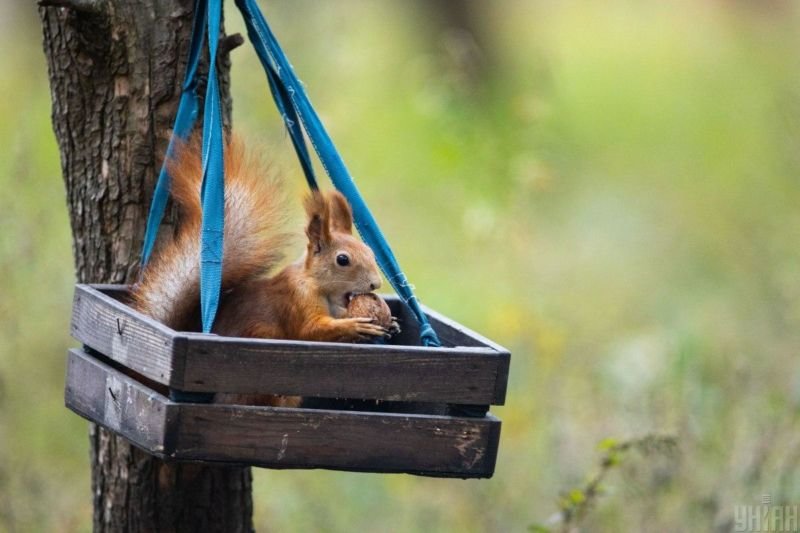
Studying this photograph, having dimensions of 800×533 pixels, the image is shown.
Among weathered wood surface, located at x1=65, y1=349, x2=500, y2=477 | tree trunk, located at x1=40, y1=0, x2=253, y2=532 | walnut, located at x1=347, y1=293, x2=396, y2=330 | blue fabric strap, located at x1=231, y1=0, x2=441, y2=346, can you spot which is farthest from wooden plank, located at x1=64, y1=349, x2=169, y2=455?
blue fabric strap, located at x1=231, y1=0, x2=441, y2=346

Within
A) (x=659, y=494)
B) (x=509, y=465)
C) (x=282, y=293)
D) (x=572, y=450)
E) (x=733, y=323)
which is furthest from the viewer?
(x=733, y=323)

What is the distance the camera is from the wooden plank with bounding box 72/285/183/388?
2090 mm

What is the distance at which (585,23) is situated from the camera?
10.6m

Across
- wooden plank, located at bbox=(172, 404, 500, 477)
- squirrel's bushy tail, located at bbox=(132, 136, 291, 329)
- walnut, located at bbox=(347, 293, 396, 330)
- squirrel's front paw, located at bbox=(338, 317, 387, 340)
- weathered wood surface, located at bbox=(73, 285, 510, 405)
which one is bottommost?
wooden plank, located at bbox=(172, 404, 500, 477)

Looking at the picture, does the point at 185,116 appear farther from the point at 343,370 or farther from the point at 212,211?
the point at 343,370

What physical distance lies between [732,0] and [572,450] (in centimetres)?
728

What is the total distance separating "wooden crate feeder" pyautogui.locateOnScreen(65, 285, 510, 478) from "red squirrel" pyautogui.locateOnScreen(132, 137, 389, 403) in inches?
6.0

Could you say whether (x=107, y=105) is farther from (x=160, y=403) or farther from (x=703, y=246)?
(x=703, y=246)

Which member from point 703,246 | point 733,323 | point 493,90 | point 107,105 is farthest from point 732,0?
point 107,105

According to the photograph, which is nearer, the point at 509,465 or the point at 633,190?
the point at 509,465

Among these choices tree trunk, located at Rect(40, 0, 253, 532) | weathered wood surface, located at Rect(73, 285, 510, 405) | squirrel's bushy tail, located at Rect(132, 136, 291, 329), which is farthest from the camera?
tree trunk, located at Rect(40, 0, 253, 532)

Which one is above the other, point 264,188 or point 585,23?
point 585,23

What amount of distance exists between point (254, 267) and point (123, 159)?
463mm

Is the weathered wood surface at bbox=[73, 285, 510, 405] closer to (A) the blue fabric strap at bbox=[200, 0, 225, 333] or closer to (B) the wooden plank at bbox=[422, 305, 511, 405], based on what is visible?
(B) the wooden plank at bbox=[422, 305, 511, 405]
